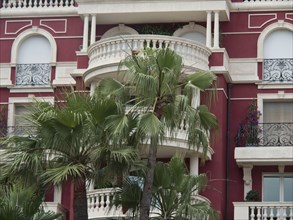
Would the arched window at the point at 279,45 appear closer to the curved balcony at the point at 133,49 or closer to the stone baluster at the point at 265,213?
the curved balcony at the point at 133,49

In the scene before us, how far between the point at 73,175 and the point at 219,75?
12580 mm

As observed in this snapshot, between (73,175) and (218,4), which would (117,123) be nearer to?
(73,175)

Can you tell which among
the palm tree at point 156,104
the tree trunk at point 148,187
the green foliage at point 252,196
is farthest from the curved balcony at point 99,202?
the tree trunk at point 148,187

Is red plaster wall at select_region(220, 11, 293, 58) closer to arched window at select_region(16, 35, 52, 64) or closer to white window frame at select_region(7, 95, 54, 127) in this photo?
arched window at select_region(16, 35, 52, 64)

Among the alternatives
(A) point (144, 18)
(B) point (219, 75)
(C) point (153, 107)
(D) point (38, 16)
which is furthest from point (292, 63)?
(C) point (153, 107)

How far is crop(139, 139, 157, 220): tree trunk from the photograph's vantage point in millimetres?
28002

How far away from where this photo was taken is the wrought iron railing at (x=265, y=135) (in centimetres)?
3872

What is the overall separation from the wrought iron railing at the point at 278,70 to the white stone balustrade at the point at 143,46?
8.66ft

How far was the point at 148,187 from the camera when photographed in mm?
28266

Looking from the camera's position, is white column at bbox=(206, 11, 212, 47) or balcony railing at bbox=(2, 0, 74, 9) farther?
Answer: balcony railing at bbox=(2, 0, 74, 9)

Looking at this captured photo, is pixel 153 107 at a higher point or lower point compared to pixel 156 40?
lower

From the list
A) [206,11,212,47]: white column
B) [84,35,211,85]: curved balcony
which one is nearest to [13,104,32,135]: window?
[84,35,211,85]: curved balcony

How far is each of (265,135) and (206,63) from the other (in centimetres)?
321

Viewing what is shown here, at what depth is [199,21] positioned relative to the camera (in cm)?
4062
